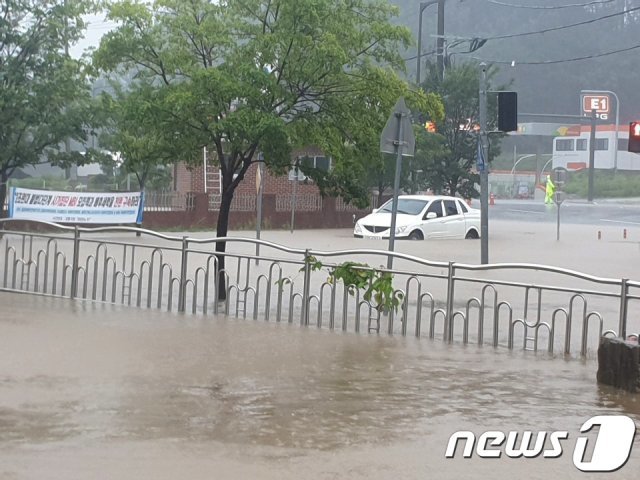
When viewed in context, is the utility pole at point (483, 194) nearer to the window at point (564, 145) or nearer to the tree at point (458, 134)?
the tree at point (458, 134)

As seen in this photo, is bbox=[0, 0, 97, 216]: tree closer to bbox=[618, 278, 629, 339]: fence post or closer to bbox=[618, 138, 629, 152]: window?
bbox=[618, 278, 629, 339]: fence post

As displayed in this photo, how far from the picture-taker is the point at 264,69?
16.1m

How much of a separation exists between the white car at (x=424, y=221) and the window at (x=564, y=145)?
69.7 meters

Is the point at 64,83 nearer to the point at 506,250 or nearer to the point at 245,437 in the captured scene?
the point at 506,250

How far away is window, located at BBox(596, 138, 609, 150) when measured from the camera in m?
104

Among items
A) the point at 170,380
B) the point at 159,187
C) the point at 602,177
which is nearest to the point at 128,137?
the point at 170,380

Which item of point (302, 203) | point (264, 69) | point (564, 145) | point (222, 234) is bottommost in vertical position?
point (222, 234)

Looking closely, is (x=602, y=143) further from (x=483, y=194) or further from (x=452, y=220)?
(x=483, y=194)

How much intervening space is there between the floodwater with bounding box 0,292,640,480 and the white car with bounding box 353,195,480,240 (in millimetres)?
20374

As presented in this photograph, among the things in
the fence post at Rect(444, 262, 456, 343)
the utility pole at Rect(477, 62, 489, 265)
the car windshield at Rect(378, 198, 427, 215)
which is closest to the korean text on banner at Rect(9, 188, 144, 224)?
the car windshield at Rect(378, 198, 427, 215)

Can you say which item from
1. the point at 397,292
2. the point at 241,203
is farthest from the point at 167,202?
the point at 397,292

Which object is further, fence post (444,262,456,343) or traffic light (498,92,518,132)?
traffic light (498,92,518,132)

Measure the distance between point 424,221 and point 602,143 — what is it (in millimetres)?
73322

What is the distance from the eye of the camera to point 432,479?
6988 millimetres
